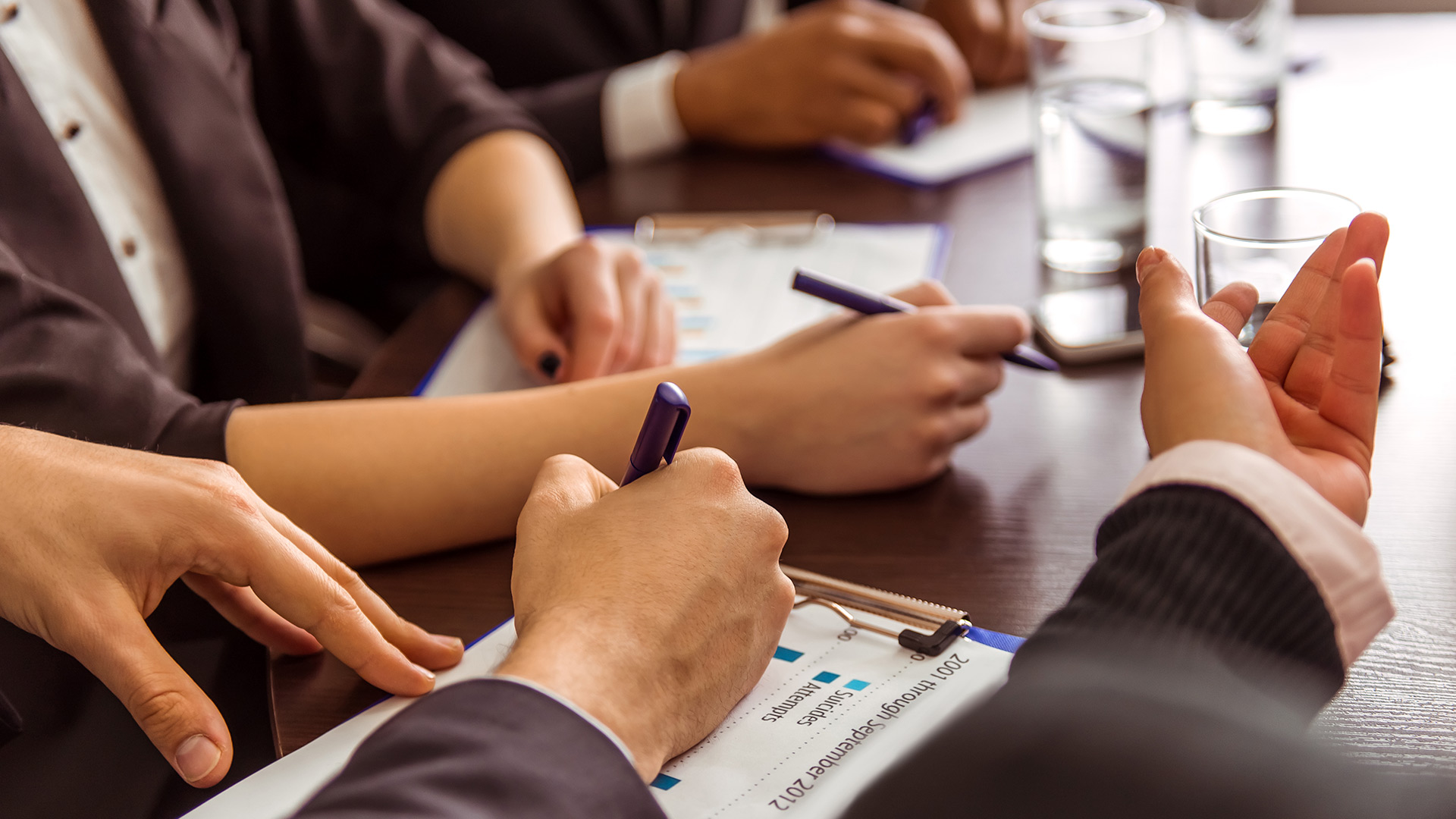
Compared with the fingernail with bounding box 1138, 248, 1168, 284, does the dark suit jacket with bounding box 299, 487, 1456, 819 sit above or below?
below

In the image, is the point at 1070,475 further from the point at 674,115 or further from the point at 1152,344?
the point at 674,115

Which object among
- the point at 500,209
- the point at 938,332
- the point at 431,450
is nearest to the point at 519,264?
the point at 500,209

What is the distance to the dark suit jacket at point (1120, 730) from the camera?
387 mm

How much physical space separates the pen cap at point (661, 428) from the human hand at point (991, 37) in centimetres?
105

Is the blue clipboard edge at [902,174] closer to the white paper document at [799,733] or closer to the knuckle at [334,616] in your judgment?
the white paper document at [799,733]

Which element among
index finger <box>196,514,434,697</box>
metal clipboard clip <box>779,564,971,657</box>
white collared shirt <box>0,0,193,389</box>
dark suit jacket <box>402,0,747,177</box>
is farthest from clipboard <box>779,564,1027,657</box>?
dark suit jacket <box>402,0,747,177</box>

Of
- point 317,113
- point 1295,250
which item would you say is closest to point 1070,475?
point 1295,250

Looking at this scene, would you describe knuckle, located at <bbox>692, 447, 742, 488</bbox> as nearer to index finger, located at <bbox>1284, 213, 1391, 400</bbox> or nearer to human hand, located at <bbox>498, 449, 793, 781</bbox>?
human hand, located at <bbox>498, 449, 793, 781</bbox>

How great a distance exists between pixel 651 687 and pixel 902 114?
97 cm

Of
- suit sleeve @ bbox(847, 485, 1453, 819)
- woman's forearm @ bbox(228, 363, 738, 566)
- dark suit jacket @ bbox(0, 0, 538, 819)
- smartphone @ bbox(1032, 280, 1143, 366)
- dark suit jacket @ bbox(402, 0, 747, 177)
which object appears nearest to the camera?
suit sleeve @ bbox(847, 485, 1453, 819)

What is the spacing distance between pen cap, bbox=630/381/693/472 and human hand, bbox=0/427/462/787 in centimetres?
15

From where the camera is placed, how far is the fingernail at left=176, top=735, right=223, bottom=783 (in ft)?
1.70

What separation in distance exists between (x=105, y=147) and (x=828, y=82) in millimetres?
759

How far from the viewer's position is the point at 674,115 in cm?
136
